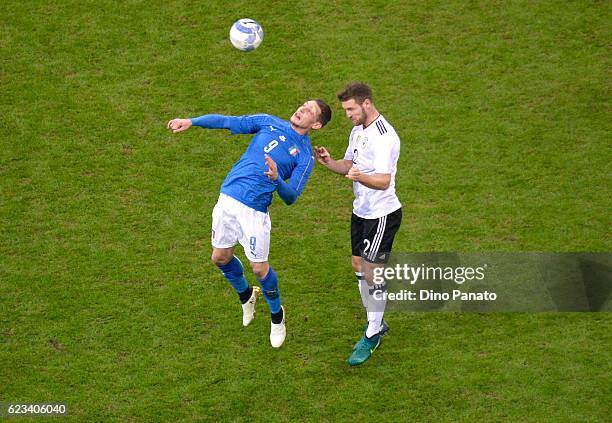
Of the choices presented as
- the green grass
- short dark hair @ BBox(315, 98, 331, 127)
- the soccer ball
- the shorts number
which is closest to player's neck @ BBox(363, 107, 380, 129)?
short dark hair @ BBox(315, 98, 331, 127)

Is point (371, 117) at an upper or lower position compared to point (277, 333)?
upper

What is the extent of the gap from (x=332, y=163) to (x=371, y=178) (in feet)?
2.14

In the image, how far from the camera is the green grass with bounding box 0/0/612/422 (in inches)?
410

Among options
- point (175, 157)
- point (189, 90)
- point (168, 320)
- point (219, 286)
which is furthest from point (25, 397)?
point (189, 90)

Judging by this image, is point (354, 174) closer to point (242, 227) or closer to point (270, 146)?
point (270, 146)

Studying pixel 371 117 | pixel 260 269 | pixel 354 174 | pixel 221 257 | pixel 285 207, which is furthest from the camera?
pixel 285 207

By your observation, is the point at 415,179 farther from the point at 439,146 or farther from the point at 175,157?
the point at 175,157

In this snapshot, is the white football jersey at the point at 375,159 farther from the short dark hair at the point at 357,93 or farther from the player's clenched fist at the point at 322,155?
the player's clenched fist at the point at 322,155

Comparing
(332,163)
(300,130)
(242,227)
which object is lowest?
(242,227)

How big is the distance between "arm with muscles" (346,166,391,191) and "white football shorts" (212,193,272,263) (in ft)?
3.84

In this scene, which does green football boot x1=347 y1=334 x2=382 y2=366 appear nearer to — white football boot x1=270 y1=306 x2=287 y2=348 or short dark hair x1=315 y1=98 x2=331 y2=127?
white football boot x1=270 y1=306 x2=287 y2=348

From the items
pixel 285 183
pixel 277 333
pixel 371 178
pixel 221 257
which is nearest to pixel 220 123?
pixel 285 183

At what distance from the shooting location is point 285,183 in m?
10.0

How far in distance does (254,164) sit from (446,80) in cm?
550
